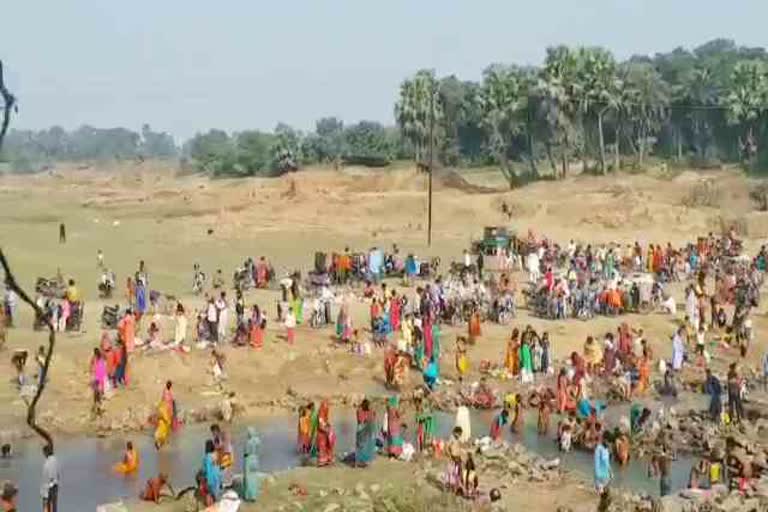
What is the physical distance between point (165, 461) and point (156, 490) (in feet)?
9.31

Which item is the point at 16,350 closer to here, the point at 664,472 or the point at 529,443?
the point at 529,443

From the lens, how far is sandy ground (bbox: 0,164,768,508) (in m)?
21.8

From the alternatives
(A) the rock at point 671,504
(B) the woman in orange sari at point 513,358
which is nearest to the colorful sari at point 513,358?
(B) the woman in orange sari at point 513,358

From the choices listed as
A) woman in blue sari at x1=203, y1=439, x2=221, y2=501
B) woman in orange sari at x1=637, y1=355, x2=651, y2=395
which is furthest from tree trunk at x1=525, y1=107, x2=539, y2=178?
woman in blue sari at x1=203, y1=439, x2=221, y2=501

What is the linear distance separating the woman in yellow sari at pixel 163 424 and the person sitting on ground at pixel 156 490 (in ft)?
10.3

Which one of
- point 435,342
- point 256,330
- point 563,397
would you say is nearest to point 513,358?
point 435,342

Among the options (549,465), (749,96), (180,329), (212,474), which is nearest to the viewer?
(212,474)

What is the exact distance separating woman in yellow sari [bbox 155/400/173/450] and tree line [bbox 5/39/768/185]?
3399 centimetres

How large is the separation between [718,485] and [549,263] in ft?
64.3

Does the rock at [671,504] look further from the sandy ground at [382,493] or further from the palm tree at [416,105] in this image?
the palm tree at [416,105]

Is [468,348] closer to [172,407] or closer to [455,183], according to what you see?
[172,407]

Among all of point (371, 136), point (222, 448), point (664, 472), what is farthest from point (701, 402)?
point (371, 136)

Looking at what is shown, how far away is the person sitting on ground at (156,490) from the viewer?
48.8 ft

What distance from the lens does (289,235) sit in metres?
49.6
